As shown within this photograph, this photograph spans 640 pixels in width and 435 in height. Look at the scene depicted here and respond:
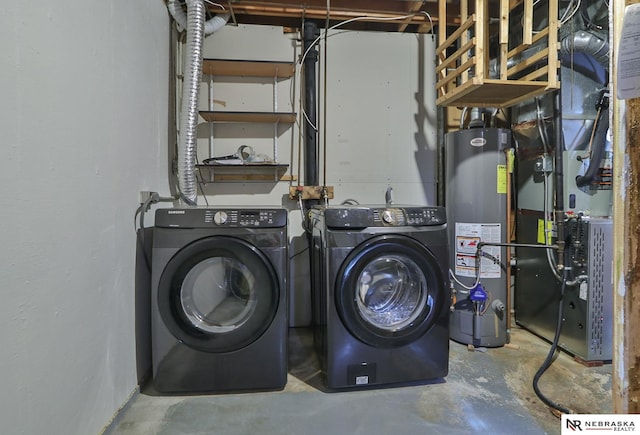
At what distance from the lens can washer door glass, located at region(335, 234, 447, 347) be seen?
1518 millimetres

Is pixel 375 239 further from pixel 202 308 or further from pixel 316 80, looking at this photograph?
pixel 316 80

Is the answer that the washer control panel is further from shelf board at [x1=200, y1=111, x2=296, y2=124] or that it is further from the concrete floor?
shelf board at [x1=200, y1=111, x2=296, y2=124]

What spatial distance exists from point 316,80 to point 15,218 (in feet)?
6.77

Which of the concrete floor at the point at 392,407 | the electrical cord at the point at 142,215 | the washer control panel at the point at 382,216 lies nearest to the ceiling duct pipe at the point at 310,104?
the washer control panel at the point at 382,216

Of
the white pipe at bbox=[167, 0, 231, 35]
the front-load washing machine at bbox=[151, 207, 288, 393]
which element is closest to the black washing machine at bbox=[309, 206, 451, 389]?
the front-load washing machine at bbox=[151, 207, 288, 393]

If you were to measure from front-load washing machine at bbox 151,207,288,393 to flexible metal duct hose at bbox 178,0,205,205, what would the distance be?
0.49 metres

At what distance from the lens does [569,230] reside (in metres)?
1.91

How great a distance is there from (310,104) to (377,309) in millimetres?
1558

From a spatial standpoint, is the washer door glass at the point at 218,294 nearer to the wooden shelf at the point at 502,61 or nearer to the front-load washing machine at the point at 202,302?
the front-load washing machine at the point at 202,302

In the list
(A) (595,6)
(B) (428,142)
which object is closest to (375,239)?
(B) (428,142)

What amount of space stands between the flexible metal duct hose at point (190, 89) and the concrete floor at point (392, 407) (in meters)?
1.21

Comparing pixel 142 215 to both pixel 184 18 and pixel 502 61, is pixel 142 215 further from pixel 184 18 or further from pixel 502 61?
pixel 502 61

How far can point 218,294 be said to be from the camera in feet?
5.28

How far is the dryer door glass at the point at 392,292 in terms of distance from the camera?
1.60 meters
